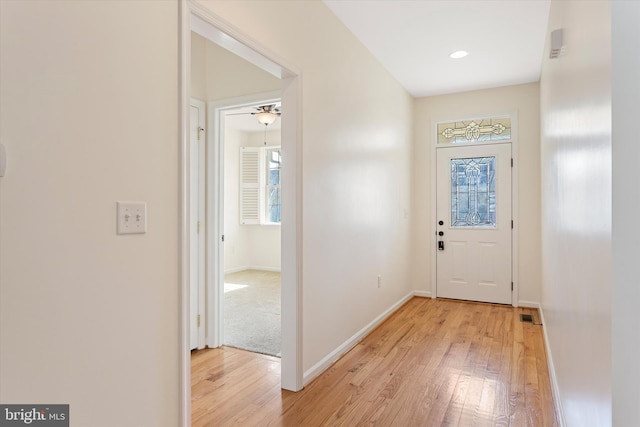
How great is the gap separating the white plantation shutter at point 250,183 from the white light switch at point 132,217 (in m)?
5.95

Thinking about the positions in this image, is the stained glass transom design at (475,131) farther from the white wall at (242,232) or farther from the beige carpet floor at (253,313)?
the white wall at (242,232)

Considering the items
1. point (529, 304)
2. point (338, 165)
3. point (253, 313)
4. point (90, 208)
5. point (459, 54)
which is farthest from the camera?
point (529, 304)

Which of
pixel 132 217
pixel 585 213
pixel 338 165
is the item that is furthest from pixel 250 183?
pixel 585 213

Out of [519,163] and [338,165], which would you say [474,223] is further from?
[338,165]

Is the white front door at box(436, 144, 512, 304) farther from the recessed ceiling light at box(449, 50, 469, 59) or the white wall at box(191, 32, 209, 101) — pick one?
the white wall at box(191, 32, 209, 101)

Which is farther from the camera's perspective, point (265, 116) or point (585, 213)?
point (265, 116)

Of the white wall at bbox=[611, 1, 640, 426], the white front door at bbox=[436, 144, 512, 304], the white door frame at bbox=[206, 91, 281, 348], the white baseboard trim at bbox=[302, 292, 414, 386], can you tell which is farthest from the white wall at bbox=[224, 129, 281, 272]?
the white wall at bbox=[611, 1, 640, 426]

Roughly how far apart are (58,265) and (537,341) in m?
3.73

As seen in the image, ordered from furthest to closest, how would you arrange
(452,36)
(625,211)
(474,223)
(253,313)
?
(474,223)
(253,313)
(452,36)
(625,211)

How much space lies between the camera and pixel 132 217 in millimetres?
1377

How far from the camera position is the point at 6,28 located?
3.39 feet

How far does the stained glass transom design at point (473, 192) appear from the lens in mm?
4762

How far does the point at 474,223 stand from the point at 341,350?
9.25 ft

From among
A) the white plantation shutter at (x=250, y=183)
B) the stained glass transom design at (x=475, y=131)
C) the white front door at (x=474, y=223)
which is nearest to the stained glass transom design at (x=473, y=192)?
the white front door at (x=474, y=223)
